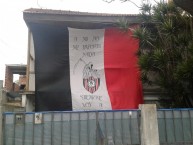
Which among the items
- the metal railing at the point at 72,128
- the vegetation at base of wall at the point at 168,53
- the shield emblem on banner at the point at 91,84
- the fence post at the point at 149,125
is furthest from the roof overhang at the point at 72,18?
the fence post at the point at 149,125

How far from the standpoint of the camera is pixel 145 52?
32.0 ft

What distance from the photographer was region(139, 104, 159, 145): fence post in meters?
6.53

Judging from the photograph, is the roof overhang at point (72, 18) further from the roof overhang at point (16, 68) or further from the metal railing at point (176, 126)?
the roof overhang at point (16, 68)

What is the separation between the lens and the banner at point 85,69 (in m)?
10.1

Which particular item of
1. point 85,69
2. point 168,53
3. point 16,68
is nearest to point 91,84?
Result: point 85,69

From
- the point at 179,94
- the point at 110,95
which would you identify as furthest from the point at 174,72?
the point at 110,95

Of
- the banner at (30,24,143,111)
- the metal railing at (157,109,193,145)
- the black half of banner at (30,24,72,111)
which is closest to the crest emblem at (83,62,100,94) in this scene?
the banner at (30,24,143,111)

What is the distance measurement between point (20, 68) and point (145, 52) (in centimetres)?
749

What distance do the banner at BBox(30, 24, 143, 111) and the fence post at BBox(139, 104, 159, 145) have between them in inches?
136

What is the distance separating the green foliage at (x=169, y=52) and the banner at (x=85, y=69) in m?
0.72

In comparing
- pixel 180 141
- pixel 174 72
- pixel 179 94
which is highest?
pixel 174 72

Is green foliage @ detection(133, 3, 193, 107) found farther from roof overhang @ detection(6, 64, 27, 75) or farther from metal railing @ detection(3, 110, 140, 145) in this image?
roof overhang @ detection(6, 64, 27, 75)

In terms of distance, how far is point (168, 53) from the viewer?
928cm

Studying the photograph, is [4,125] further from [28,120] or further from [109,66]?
[109,66]
